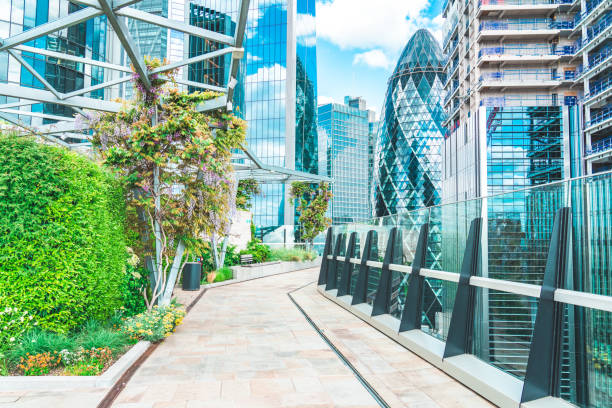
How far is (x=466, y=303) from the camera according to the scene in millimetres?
5543

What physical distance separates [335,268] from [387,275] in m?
5.21

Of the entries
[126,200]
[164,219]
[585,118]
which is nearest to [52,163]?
[126,200]

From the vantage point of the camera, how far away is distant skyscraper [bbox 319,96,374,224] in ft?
479

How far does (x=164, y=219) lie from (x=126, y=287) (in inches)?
61.0

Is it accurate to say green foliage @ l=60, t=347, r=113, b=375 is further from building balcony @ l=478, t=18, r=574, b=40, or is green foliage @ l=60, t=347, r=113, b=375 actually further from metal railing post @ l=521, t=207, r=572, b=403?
building balcony @ l=478, t=18, r=574, b=40

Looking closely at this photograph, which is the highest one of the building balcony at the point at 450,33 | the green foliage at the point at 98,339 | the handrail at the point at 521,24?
the building balcony at the point at 450,33

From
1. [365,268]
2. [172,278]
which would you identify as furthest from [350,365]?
[172,278]

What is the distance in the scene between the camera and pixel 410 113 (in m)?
91.9

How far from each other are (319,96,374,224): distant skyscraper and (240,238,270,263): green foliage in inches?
4614

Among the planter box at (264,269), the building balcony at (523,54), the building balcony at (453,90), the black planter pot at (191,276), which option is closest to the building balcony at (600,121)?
the building balcony at (523,54)

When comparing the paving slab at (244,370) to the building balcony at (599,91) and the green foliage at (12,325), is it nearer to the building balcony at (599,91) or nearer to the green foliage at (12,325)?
the green foliage at (12,325)

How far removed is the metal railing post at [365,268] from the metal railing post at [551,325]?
592cm

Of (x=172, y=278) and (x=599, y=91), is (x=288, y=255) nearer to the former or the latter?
(x=172, y=278)

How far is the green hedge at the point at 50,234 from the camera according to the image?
580cm
